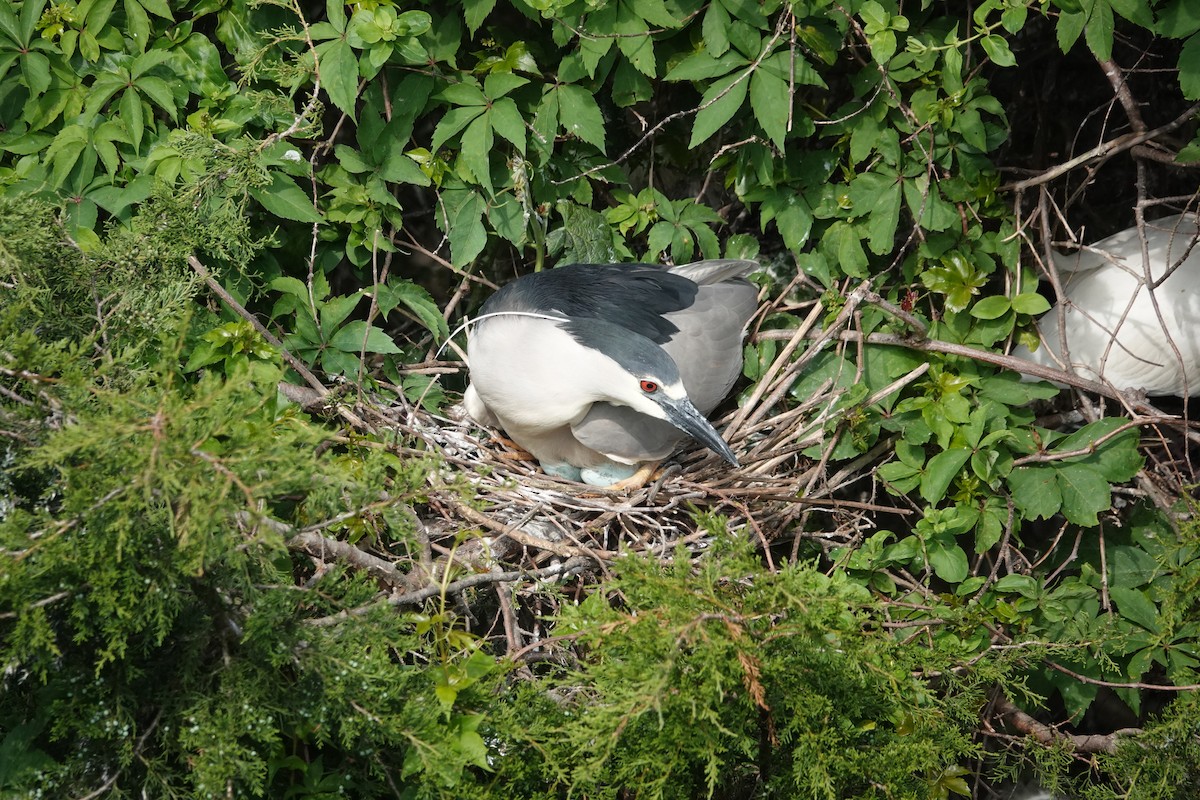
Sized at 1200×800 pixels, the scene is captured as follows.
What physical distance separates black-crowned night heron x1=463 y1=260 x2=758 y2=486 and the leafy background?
5.6 inches

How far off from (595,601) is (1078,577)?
158 cm

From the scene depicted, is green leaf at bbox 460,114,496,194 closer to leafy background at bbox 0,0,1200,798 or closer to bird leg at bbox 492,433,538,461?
leafy background at bbox 0,0,1200,798

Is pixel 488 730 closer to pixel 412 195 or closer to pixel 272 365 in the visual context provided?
pixel 272 365

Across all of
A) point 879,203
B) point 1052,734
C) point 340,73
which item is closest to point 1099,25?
point 879,203

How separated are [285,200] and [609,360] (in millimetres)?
974

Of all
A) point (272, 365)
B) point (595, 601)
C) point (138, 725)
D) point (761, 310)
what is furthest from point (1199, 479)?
point (138, 725)

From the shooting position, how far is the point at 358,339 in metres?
2.71

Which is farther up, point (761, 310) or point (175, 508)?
point (175, 508)

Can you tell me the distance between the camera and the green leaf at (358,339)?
2703 millimetres

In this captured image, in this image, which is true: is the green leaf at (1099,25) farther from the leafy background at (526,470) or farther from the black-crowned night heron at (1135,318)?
the black-crowned night heron at (1135,318)

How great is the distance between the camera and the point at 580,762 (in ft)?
5.68

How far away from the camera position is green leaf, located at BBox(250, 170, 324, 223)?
2.57 meters

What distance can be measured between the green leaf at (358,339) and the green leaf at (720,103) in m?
1.01

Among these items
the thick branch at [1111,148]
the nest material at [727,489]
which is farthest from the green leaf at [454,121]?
the thick branch at [1111,148]
